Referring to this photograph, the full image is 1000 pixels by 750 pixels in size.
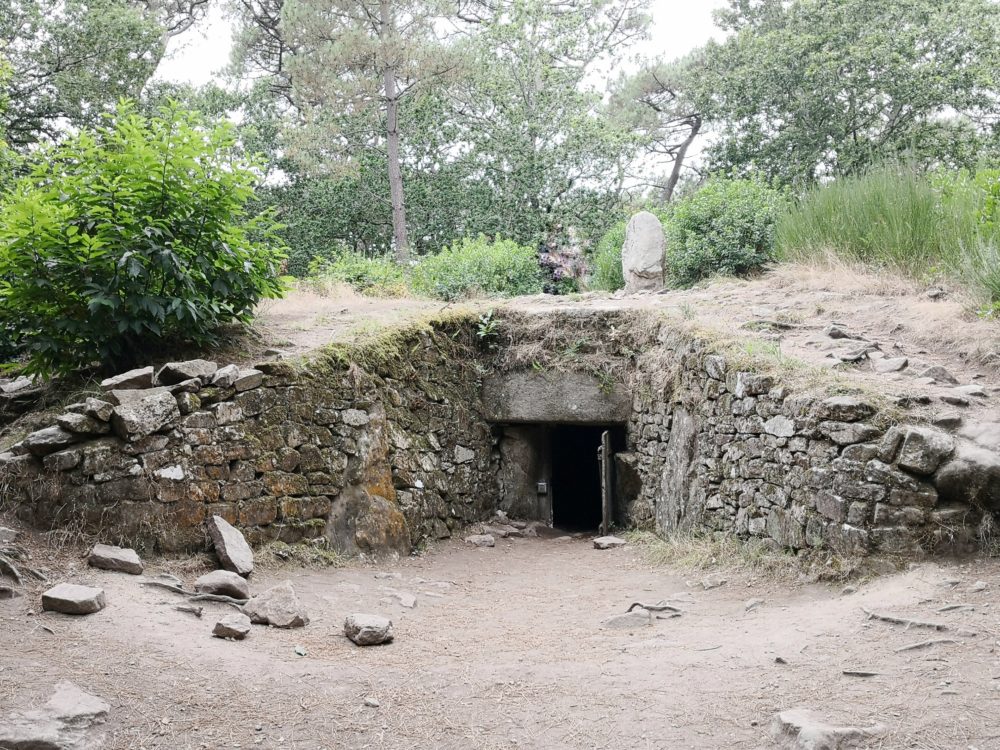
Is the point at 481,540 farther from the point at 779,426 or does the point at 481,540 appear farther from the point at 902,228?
the point at 902,228

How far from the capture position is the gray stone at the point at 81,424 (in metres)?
5.95

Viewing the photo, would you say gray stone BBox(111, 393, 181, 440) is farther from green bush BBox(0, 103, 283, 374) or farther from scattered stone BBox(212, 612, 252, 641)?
scattered stone BBox(212, 612, 252, 641)

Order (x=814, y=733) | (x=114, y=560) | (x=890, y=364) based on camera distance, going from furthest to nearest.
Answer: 1. (x=890, y=364)
2. (x=114, y=560)
3. (x=814, y=733)

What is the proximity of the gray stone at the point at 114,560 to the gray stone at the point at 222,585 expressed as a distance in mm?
398

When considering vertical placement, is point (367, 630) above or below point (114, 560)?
below

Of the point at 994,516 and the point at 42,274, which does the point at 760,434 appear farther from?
the point at 42,274

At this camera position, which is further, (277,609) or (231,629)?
(277,609)

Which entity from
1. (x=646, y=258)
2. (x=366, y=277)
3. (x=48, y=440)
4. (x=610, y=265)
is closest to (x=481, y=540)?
(x=48, y=440)

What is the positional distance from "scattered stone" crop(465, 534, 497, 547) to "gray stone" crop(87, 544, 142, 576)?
3.79m

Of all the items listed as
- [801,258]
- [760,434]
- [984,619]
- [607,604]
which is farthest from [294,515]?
[801,258]

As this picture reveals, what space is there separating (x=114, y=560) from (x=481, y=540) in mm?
4033

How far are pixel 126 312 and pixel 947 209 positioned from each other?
8533 mm

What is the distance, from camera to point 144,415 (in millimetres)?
6098

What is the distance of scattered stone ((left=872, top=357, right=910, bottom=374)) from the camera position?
6.78m
